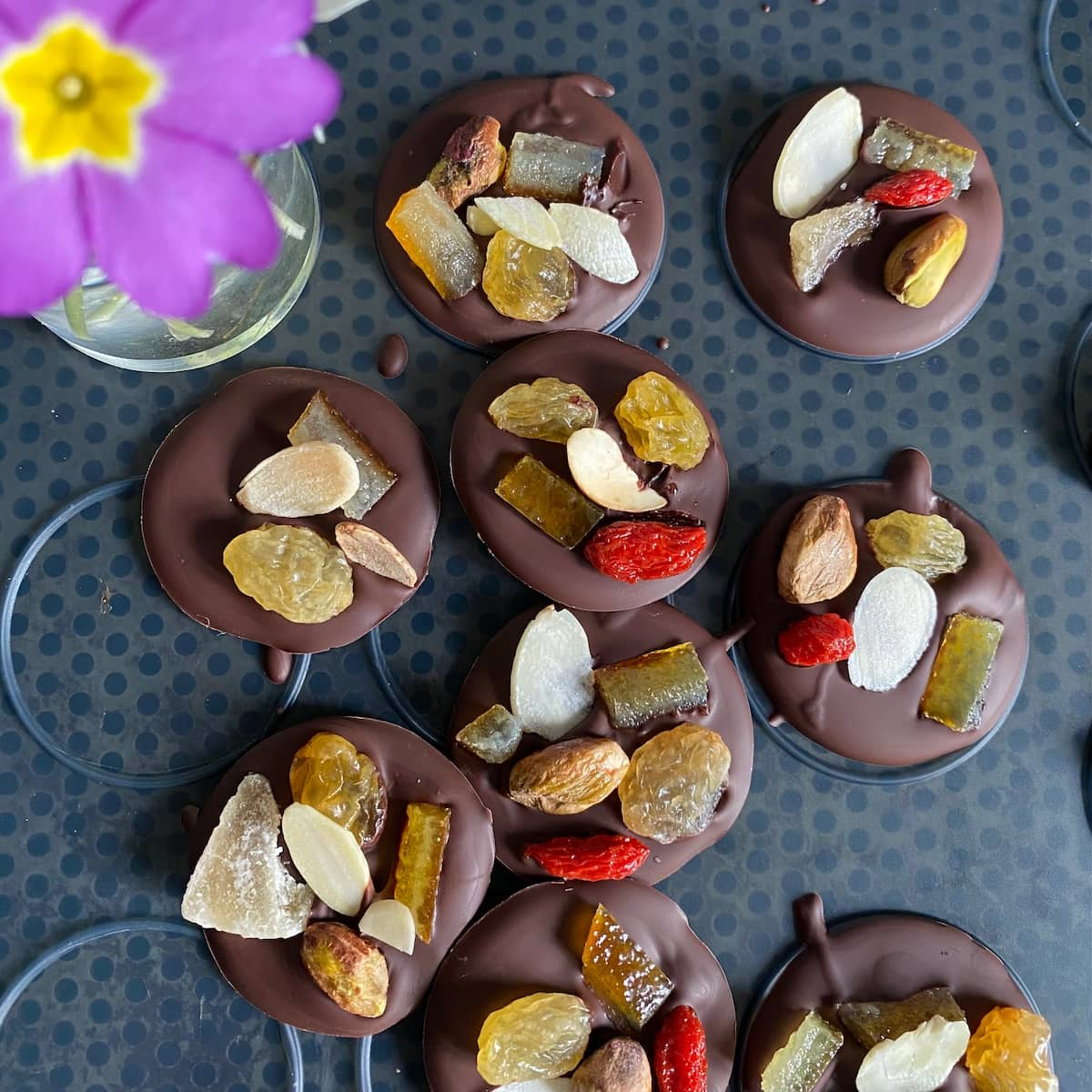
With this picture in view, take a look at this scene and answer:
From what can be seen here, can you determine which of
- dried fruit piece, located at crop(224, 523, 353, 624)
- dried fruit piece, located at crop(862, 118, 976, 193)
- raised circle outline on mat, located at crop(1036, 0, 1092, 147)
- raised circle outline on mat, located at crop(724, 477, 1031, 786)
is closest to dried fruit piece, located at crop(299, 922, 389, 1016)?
dried fruit piece, located at crop(224, 523, 353, 624)

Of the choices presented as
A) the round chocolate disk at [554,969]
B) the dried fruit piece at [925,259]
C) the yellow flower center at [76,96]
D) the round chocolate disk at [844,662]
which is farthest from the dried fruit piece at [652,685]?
the yellow flower center at [76,96]

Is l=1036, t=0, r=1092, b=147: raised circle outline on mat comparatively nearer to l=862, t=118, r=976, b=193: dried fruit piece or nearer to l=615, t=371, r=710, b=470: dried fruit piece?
l=862, t=118, r=976, b=193: dried fruit piece

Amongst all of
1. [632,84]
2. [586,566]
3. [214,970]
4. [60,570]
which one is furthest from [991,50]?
[214,970]

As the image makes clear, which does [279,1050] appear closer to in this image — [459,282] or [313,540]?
[313,540]

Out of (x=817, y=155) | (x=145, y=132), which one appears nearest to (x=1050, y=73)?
(x=817, y=155)

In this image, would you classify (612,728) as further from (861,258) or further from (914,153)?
(914,153)

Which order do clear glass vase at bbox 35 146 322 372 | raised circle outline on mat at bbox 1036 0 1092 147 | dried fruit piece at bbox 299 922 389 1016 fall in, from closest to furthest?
clear glass vase at bbox 35 146 322 372
dried fruit piece at bbox 299 922 389 1016
raised circle outline on mat at bbox 1036 0 1092 147
